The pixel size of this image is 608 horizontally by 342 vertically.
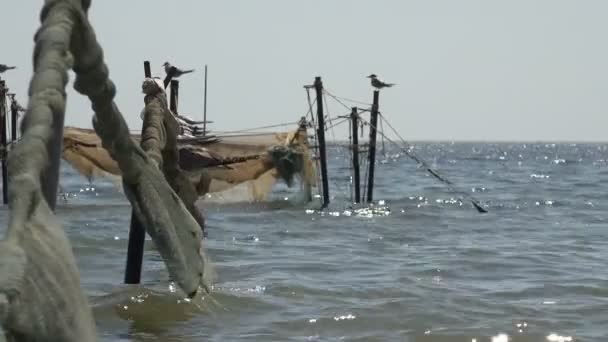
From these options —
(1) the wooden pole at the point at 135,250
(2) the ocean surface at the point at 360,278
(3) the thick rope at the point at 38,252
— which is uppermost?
(3) the thick rope at the point at 38,252

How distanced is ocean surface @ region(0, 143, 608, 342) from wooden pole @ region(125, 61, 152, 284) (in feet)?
1.12

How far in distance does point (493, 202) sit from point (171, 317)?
23.4 metres

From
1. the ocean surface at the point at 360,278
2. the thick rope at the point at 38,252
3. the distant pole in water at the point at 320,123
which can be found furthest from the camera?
the distant pole in water at the point at 320,123

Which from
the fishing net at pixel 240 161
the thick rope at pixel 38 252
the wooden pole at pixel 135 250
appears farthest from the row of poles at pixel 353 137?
the thick rope at pixel 38 252

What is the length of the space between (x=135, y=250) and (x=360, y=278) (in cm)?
414

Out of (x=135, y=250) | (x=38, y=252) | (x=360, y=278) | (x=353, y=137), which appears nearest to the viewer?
(x=38, y=252)

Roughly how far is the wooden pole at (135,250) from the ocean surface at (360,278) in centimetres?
34

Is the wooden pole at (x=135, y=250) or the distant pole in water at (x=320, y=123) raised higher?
the distant pole in water at (x=320, y=123)

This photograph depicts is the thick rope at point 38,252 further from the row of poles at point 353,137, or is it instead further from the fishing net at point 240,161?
the row of poles at point 353,137

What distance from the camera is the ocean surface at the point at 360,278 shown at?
8977 mm

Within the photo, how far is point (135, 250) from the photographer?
8.44 m

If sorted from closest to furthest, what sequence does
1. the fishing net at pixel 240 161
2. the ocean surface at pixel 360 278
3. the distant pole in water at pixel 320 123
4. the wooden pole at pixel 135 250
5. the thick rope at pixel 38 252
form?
the thick rope at pixel 38 252
the wooden pole at pixel 135 250
the ocean surface at pixel 360 278
the fishing net at pixel 240 161
the distant pole in water at pixel 320 123

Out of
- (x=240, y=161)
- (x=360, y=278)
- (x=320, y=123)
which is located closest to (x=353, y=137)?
(x=320, y=123)

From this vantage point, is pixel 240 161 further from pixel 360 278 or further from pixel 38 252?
pixel 38 252
